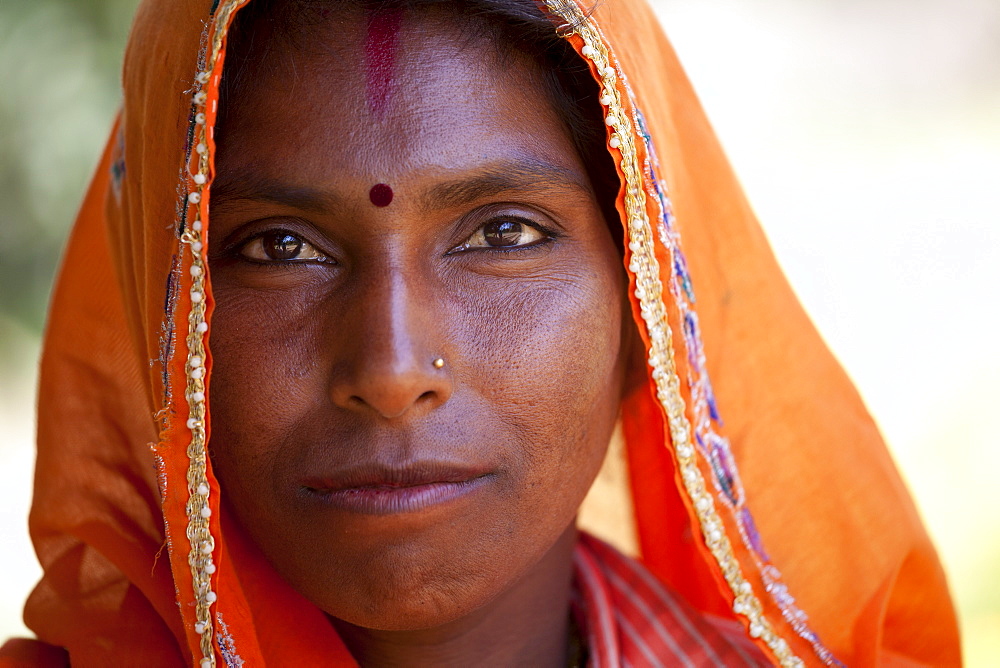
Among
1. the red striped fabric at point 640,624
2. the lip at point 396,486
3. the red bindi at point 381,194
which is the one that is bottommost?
the red striped fabric at point 640,624

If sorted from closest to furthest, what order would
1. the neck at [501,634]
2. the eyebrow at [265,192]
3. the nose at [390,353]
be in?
the nose at [390,353] → the eyebrow at [265,192] → the neck at [501,634]

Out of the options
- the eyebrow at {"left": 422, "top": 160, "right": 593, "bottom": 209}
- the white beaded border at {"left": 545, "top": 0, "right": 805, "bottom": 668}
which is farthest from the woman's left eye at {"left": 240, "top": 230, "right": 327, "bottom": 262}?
the white beaded border at {"left": 545, "top": 0, "right": 805, "bottom": 668}

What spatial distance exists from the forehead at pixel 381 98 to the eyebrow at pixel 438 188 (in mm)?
23

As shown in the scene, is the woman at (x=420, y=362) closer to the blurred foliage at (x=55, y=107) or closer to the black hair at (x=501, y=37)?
the black hair at (x=501, y=37)

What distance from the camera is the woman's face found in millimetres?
1440

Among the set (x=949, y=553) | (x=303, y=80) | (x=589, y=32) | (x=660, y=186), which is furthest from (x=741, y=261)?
(x=949, y=553)

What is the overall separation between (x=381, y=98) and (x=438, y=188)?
163mm

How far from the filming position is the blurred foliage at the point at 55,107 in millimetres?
4883

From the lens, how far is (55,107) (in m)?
4.92

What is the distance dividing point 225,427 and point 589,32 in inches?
33.1

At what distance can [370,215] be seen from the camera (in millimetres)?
1467

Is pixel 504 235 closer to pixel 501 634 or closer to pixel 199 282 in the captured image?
pixel 199 282

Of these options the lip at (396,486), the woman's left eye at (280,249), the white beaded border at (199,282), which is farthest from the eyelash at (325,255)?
the lip at (396,486)

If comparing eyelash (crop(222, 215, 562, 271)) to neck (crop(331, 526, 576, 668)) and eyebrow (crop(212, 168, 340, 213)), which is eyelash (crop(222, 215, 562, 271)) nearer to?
eyebrow (crop(212, 168, 340, 213))
